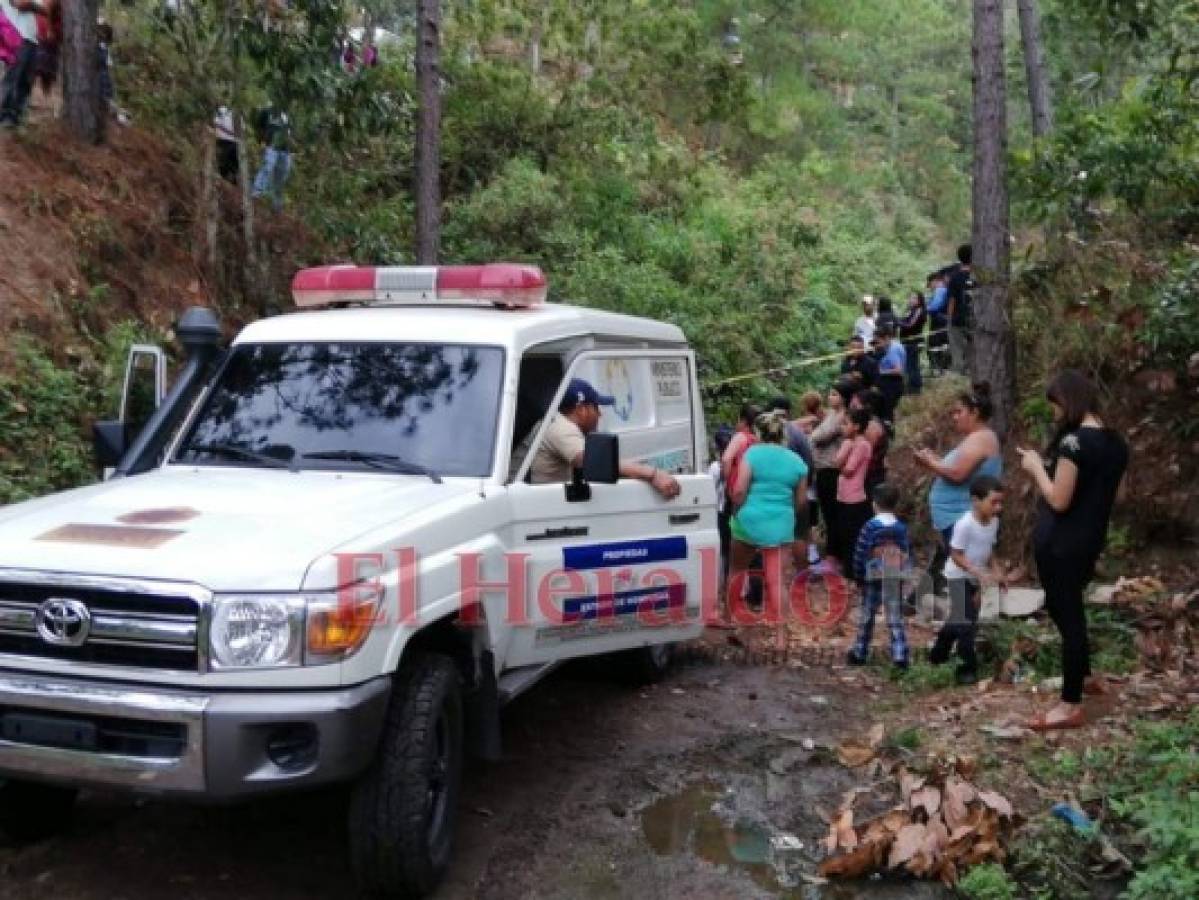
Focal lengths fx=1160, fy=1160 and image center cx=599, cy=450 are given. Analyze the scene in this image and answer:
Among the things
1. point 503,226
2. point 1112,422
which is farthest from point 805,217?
point 1112,422

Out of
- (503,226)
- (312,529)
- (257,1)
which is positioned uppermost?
(257,1)

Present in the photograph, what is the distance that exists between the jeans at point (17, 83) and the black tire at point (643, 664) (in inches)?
316

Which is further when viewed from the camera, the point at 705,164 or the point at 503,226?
the point at 705,164

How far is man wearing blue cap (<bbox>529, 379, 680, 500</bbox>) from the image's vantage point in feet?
18.2

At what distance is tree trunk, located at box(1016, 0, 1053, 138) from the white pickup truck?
11485 millimetres

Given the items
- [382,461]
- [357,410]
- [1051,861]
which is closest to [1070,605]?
[1051,861]

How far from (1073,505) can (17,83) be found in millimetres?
10065

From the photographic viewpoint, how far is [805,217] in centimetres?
2391

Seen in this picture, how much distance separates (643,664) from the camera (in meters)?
7.06

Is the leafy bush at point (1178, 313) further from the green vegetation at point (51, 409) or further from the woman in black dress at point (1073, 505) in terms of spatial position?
the green vegetation at point (51, 409)

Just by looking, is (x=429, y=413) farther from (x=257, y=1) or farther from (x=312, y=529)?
(x=257, y=1)

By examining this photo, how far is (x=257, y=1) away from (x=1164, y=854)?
10.0 meters

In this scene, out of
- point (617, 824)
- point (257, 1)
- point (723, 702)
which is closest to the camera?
point (617, 824)

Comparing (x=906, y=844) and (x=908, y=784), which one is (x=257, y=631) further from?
(x=908, y=784)
